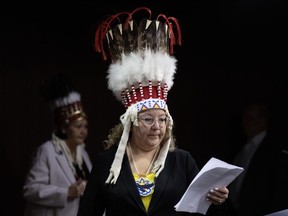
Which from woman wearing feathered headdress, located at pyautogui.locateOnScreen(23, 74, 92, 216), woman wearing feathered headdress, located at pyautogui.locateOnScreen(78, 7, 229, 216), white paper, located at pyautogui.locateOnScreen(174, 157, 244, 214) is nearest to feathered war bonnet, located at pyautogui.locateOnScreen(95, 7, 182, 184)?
woman wearing feathered headdress, located at pyautogui.locateOnScreen(78, 7, 229, 216)

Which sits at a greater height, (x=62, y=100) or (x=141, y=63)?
(x=141, y=63)

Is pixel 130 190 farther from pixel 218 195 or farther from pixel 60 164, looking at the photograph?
pixel 60 164

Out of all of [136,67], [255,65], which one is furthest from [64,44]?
[136,67]

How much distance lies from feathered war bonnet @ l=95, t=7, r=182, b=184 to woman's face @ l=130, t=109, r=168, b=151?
Answer: 0.09ft

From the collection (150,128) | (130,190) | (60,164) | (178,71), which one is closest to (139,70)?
(150,128)

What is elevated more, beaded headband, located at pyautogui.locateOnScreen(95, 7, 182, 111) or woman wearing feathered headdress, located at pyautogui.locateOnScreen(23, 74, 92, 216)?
beaded headband, located at pyautogui.locateOnScreen(95, 7, 182, 111)

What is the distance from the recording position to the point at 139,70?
3.37m

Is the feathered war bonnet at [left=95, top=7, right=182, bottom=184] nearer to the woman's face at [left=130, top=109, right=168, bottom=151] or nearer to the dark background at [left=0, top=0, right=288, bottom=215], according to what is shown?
the woman's face at [left=130, top=109, right=168, bottom=151]

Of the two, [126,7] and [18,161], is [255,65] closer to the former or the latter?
[126,7]

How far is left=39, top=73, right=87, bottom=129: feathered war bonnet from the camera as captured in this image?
5104mm

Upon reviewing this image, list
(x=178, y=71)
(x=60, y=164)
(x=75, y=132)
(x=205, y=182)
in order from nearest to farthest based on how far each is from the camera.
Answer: (x=205, y=182) → (x=60, y=164) → (x=75, y=132) → (x=178, y=71)

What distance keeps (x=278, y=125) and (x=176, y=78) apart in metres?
1.00

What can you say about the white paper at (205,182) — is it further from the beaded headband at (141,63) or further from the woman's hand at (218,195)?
the beaded headband at (141,63)

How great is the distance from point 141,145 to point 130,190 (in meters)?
0.24
